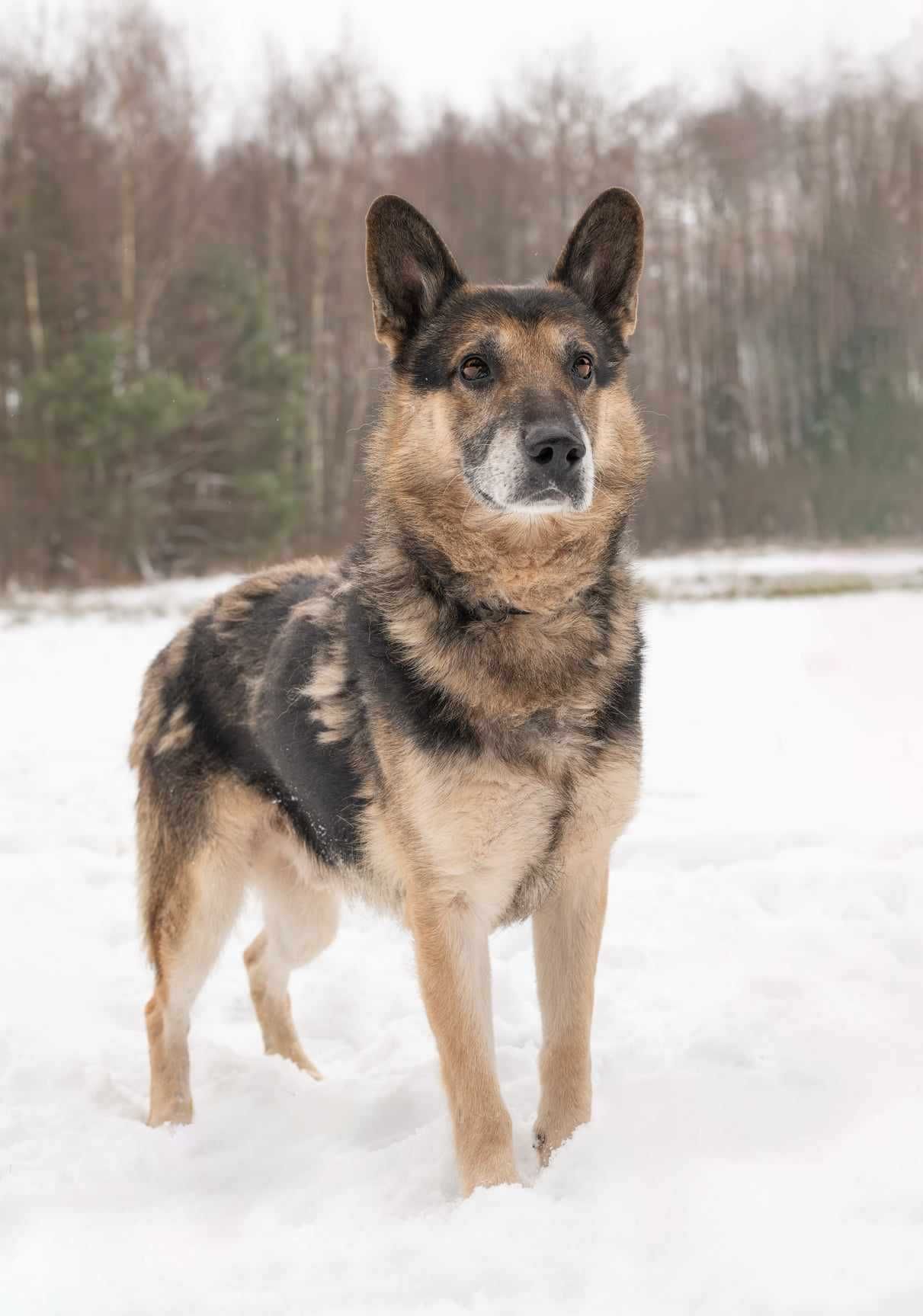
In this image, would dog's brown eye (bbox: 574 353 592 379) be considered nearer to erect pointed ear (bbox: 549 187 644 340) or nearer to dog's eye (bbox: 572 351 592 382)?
dog's eye (bbox: 572 351 592 382)

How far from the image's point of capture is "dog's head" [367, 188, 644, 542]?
2.96 metres

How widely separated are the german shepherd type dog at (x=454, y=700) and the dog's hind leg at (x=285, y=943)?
0.02 m

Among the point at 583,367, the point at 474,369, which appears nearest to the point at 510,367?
the point at 474,369

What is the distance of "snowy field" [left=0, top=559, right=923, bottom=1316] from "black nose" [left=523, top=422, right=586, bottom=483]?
4.98 ft

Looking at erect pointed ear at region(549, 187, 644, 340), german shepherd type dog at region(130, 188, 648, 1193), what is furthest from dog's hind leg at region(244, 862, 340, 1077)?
erect pointed ear at region(549, 187, 644, 340)

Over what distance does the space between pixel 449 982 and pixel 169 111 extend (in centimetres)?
2220

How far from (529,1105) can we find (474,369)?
195 centimetres

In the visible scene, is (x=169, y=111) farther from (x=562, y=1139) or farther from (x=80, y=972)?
(x=562, y=1139)

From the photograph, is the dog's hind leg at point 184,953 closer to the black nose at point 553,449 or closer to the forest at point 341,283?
the black nose at point 553,449

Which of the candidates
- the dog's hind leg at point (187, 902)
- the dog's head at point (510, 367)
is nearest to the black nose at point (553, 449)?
the dog's head at point (510, 367)

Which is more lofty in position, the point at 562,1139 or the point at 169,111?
the point at 169,111

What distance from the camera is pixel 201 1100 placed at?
3516 mm

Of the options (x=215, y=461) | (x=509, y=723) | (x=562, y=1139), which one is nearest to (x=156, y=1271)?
(x=562, y=1139)

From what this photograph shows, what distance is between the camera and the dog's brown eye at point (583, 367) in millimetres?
3215
